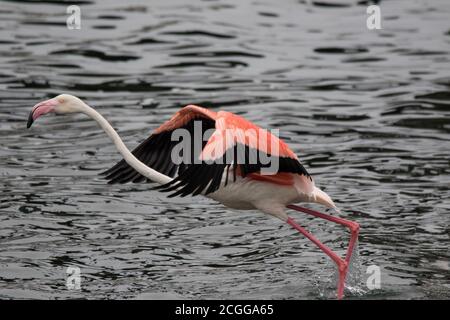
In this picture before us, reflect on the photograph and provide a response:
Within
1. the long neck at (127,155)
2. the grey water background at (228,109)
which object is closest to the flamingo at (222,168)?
the long neck at (127,155)

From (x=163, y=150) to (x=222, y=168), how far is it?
158 cm

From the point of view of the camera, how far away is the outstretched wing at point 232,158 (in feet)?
22.5

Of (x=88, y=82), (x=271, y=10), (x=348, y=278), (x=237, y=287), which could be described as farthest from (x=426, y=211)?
(x=271, y=10)

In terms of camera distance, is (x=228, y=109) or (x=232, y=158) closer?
(x=232, y=158)

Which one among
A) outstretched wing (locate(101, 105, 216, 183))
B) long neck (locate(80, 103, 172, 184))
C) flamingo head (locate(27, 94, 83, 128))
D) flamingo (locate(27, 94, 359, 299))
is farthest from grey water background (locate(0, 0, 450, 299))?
flamingo head (locate(27, 94, 83, 128))

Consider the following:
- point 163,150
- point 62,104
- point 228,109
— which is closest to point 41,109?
point 62,104

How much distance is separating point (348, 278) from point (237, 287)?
0.88 m

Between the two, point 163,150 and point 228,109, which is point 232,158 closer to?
point 163,150

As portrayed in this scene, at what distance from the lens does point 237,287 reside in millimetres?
8023

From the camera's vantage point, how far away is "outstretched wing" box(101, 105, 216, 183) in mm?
8227

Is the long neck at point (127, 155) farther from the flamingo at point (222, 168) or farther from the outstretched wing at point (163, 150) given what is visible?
the outstretched wing at point (163, 150)

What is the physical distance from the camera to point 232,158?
22.9 feet
